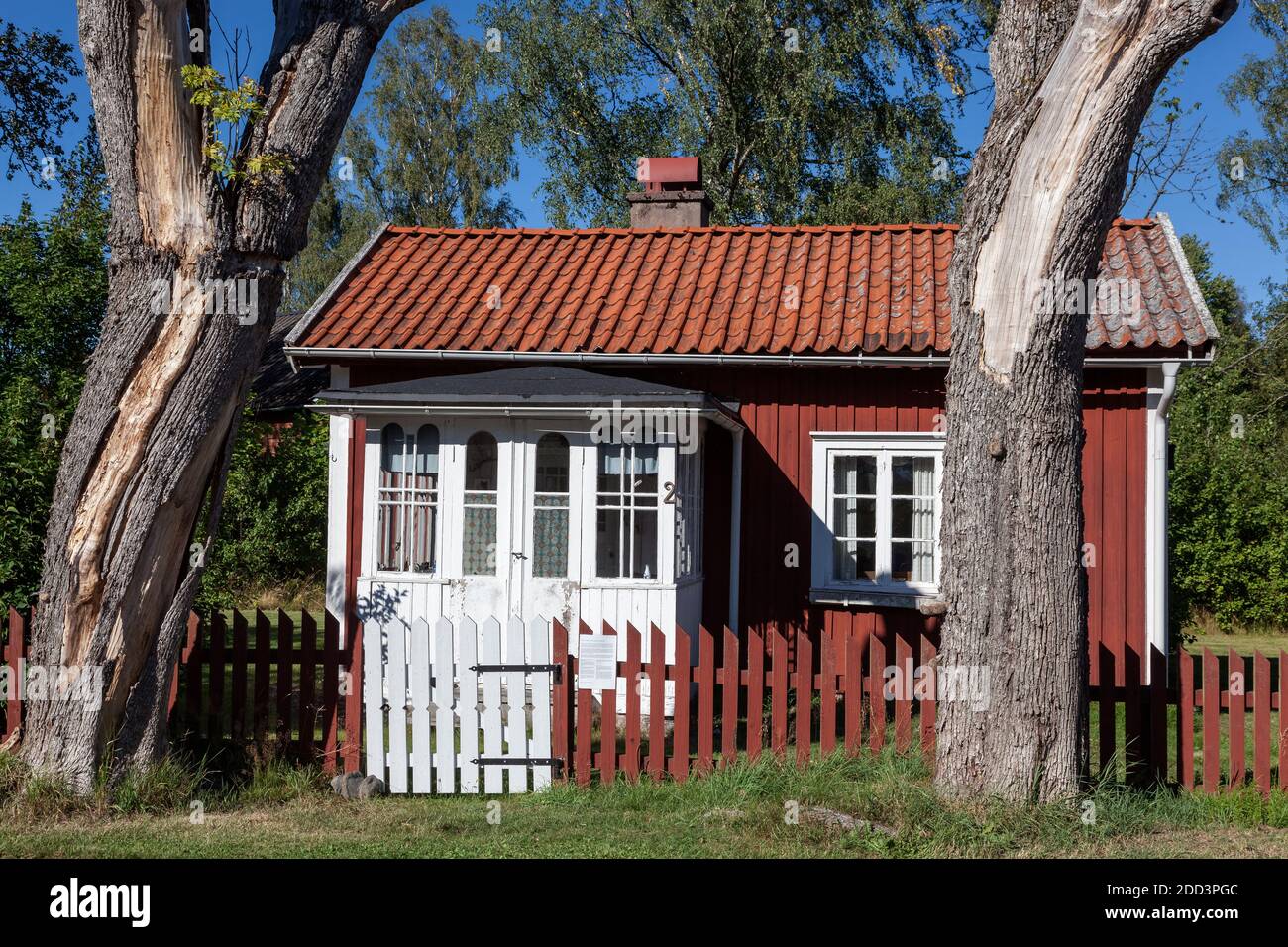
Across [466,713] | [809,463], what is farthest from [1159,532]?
[466,713]

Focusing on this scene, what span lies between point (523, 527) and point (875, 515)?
3.37 meters

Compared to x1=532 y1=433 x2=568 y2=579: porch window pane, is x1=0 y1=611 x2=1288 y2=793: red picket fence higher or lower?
lower

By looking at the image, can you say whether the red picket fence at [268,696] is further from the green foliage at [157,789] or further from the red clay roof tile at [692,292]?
the red clay roof tile at [692,292]

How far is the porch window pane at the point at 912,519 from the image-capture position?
10.0m

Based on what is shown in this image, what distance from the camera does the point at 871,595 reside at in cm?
999

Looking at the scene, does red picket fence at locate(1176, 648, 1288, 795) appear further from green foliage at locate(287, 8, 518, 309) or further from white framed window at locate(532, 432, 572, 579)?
green foliage at locate(287, 8, 518, 309)

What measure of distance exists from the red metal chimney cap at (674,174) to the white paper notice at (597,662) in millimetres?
8539

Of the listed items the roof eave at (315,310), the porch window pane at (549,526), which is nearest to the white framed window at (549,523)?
the porch window pane at (549,526)

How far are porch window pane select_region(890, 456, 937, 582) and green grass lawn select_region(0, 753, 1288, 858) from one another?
3876mm

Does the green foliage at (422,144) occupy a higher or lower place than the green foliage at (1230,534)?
higher

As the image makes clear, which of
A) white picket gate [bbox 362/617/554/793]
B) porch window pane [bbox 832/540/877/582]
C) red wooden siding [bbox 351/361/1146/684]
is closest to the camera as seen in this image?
white picket gate [bbox 362/617/554/793]

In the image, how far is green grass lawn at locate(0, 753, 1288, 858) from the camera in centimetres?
530

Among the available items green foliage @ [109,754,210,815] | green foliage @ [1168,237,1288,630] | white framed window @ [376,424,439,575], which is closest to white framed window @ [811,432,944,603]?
white framed window @ [376,424,439,575]

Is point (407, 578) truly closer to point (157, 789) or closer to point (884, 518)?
point (157, 789)
